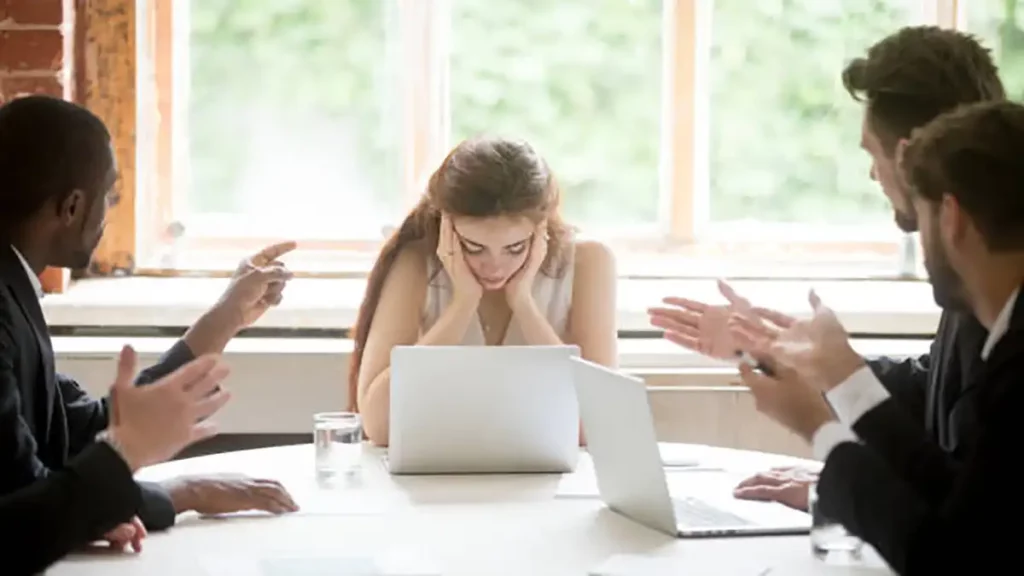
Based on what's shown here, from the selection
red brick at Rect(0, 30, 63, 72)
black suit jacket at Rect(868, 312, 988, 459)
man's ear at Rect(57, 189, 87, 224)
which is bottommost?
black suit jacket at Rect(868, 312, 988, 459)

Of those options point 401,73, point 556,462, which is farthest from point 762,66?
point 556,462

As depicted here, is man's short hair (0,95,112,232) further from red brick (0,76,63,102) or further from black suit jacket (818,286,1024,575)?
red brick (0,76,63,102)

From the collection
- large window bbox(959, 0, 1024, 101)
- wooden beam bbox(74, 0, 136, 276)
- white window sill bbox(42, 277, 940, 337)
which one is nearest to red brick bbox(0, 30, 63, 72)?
wooden beam bbox(74, 0, 136, 276)

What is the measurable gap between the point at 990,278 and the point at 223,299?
1.33m

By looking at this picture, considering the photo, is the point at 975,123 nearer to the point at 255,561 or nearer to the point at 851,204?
the point at 255,561

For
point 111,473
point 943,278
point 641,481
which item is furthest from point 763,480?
point 111,473

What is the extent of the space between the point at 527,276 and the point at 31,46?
134cm

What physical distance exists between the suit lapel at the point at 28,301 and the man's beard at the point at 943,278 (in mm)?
1140

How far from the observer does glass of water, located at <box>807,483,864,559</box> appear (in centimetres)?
163

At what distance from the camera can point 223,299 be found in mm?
2346

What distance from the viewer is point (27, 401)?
5.63ft

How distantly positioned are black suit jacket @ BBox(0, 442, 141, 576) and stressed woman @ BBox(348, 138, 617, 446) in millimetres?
908

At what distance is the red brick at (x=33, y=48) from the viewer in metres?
3.05

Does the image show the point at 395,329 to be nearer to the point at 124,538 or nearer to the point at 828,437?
the point at 124,538
